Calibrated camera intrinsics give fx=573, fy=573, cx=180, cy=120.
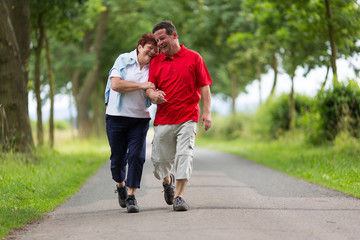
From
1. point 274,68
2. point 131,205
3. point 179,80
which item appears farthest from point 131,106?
point 274,68

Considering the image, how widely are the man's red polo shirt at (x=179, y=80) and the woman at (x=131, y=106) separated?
0.16 meters

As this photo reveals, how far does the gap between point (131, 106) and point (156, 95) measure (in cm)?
47

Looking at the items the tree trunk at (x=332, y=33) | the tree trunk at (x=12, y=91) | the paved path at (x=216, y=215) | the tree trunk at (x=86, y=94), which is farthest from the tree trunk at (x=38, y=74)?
the tree trunk at (x=86, y=94)

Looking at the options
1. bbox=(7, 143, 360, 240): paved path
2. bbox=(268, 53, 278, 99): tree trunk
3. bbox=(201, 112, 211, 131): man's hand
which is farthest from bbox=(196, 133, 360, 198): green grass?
bbox=(268, 53, 278, 99): tree trunk

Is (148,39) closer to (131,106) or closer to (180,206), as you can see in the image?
(131,106)

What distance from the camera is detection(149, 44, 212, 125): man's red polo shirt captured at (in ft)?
21.9

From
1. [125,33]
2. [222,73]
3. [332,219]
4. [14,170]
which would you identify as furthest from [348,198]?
[222,73]

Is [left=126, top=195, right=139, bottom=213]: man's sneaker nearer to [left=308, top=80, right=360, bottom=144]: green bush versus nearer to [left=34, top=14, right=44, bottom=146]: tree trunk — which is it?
[left=308, top=80, right=360, bottom=144]: green bush

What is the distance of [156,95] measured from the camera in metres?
6.43

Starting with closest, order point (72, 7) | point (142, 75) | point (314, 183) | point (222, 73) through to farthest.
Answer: point (142, 75), point (314, 183), point (72, 7), point (222, 73)

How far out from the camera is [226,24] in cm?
2655

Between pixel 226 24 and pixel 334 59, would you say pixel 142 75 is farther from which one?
pixel 226 24

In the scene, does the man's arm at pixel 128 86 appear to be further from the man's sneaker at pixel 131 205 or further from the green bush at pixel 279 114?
the green bush at pixel 279 114

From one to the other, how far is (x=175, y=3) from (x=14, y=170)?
75.6ft
